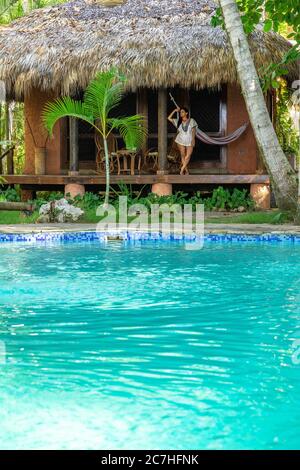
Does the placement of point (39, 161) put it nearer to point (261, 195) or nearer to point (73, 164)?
point (73, 164)

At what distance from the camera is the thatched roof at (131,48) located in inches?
465

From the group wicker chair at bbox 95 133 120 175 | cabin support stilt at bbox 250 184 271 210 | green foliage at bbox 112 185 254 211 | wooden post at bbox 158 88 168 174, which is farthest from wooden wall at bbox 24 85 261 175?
wooden post at bbox 158 88 168 174

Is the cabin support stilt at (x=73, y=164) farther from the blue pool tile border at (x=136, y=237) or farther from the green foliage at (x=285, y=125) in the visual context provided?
the green foliage at (x=285, y=125)

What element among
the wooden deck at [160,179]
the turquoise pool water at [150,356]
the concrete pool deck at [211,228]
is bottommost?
the turquoise pool water at [150,356]

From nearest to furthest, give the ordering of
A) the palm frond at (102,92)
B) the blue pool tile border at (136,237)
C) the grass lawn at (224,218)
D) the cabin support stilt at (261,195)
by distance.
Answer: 1. the blue pool tile border at (136,237)
2. the grass lawn at (224,218)
3. the palm frond at (102,92)
4. the cabin support stilt at (261,195)

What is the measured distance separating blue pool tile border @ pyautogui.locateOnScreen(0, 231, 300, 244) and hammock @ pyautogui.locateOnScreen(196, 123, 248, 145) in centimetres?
388

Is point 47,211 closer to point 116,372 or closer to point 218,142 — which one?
point 218,142

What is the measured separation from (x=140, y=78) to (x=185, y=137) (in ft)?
4.00

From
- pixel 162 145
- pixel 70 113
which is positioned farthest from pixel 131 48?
pixel 70 113

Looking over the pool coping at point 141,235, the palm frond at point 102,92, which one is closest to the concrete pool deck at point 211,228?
the pool coping at point 141,235

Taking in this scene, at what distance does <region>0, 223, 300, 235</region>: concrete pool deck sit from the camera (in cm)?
893

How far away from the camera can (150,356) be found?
418 cm

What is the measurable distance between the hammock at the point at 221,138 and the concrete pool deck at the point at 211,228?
125 inches
